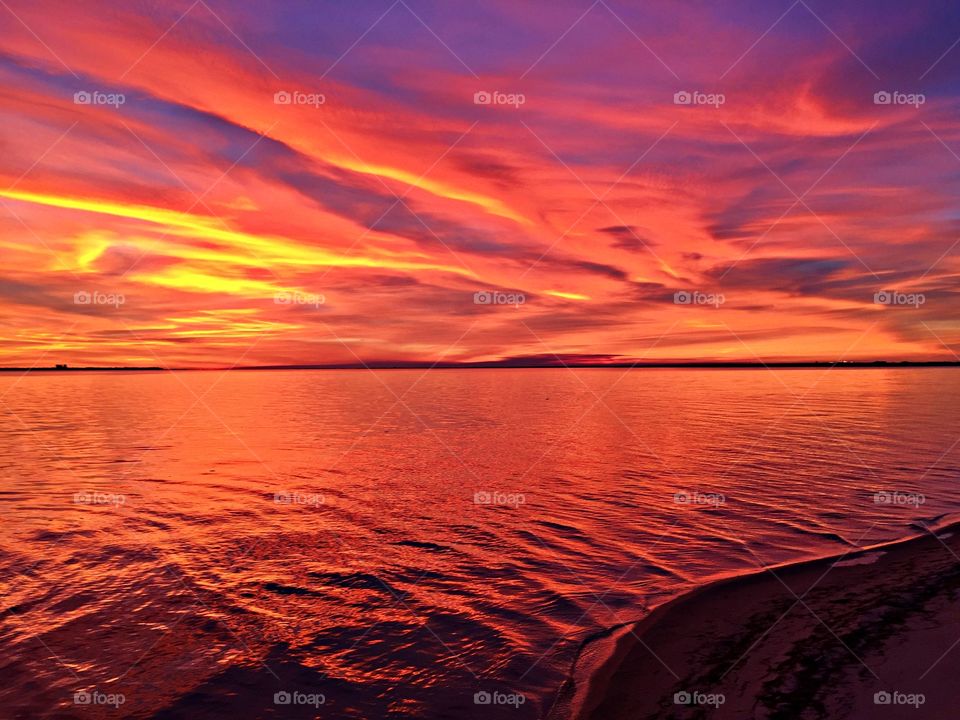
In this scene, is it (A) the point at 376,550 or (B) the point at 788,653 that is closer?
(B) the point at 788,653

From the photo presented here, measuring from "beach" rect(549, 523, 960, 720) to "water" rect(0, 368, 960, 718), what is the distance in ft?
2.62

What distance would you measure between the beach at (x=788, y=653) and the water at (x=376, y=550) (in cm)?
80

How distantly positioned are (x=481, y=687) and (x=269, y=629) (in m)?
4.29

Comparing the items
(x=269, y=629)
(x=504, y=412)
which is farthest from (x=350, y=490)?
(x=504, y=412)

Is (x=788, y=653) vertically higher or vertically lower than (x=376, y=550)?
lower

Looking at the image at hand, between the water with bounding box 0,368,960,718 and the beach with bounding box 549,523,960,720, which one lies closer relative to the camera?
the beach with bounding box 549,523,960,720

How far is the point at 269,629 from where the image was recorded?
35.6ft

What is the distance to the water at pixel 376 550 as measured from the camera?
9297 millimetres

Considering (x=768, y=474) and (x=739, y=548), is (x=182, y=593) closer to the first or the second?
(x=739, y=548)

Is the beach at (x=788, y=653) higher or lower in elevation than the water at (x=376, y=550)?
lower

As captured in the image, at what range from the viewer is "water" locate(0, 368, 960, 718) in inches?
366

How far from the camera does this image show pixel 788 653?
9523mm

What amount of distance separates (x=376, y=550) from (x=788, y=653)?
31.5 feet

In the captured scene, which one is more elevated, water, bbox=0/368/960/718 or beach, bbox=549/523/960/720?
water, bbox=0/368/960/718
